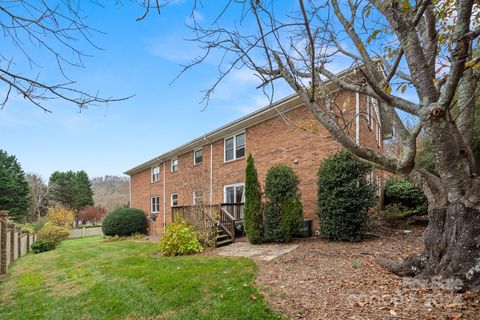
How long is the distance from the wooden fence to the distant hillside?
32354 millimetres

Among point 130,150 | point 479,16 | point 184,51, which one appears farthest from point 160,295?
point 479,16

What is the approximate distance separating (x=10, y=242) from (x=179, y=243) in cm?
728

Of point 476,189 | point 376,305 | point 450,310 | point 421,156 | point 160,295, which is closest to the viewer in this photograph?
point 450,310

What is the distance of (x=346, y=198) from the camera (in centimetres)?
766

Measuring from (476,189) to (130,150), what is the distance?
29.3 feet

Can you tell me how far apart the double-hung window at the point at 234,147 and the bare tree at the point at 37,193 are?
34.2 meters

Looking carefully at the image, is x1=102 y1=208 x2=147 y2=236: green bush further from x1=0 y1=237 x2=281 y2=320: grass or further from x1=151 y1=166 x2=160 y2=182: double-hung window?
x1=0 y1=237 x2=281 y2=320: grass

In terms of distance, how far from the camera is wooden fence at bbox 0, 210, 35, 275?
28.0ft

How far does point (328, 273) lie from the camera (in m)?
4.98

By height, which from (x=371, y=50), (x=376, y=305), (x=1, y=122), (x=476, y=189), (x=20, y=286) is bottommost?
(x=20, y=286)

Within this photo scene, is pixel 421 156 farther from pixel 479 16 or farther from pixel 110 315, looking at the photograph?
pixel 110 315

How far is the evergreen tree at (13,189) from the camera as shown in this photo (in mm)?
29422

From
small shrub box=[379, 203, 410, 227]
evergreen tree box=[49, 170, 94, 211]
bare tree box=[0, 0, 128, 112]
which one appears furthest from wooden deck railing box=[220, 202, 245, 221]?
evergreen tree box=[49, 170, 94, 211]

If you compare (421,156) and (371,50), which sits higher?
(371,50)
